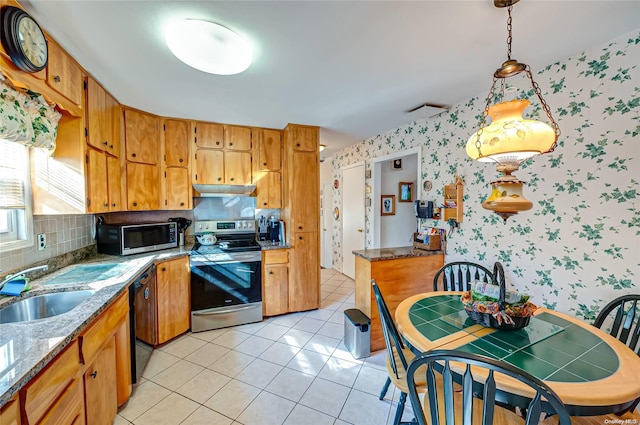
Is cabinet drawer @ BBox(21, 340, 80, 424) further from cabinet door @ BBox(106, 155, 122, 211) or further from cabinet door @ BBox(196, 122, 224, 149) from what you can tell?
cabinet door @ BBox(196, 122, 224, 149)

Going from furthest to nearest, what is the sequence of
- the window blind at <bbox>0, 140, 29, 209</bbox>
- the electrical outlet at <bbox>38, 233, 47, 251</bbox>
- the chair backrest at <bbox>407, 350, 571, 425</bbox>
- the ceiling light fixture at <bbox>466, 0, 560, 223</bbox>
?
1. the electrical outlet at <bbox>38, 233, 47, 251</bbox>
2. the window blind at <bbox>0, 140, 29, 209</bbox>
3. the ceiling light fixture at <bbox>466, 0, 560, 223</bbox>
4. the chair backrest at <bbox>407, 350, 571, 425</bbox>

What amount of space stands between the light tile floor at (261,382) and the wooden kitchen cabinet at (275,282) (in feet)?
0.91

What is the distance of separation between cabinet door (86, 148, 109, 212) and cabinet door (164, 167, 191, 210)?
2.30ft

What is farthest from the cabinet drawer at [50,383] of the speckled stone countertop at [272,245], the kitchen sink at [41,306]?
the speckled stone countertop at [272,245]

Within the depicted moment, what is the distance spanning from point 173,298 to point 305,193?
1.84 meters

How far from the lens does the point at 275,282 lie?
3.16 meters

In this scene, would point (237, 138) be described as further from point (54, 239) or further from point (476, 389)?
point (476, 389)

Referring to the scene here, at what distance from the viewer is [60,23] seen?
1410 millimetres

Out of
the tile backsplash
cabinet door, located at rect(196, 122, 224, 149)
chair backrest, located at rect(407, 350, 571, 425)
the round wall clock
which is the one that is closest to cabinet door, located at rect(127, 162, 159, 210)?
the tile backsplash

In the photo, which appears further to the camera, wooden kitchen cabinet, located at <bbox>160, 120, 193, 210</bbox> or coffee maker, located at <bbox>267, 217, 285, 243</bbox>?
coffee maker, located at <bbox>267, 217, 285, 243</bbox>

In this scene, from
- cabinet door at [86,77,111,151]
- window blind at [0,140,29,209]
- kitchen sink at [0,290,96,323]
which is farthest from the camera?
cabinet door at [86,77,111,151]

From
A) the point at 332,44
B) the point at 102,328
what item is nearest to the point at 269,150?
the point at 332,44

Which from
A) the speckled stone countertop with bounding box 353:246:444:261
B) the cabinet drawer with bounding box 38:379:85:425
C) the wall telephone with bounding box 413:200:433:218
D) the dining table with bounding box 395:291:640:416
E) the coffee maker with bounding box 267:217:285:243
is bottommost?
the cabinet drawer with bounding box 38:379:85:425

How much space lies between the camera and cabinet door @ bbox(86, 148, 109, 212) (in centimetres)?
200
